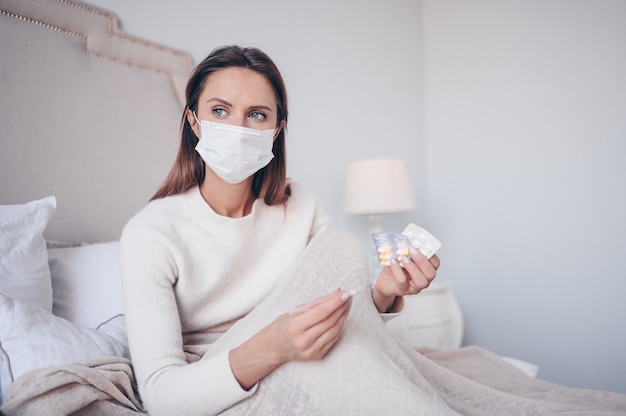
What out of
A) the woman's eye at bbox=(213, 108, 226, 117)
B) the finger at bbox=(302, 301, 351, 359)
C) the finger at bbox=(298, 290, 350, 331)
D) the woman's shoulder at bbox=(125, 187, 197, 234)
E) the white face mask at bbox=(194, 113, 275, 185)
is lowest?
the finger at bbox=(302, 301, 351, 359)

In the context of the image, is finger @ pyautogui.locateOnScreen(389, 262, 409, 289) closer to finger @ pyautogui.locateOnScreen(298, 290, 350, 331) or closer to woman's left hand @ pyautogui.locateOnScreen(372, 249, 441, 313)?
woman's left hand @ pyautogui.locateOnScreen(372, 249, 441, 313)

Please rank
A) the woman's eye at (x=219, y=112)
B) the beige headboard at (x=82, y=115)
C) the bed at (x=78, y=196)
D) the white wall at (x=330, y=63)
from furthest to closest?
the white wall at (x=330, y=63)
the beige headboard at (x=82, y=115)
the woman's eye at (x=219, y=112)
the bed at (x=78, y=196)

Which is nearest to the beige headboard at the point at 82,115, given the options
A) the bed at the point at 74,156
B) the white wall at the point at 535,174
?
the bed at the point at 74,156

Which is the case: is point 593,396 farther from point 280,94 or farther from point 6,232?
point 6,232

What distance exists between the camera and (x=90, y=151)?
1370mm

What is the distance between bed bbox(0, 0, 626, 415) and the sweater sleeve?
0.06m

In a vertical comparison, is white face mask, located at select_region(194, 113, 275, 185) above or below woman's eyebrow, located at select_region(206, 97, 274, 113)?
below

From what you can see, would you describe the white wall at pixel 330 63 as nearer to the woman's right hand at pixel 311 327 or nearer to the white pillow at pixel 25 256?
the white pillow at pixel 25 256

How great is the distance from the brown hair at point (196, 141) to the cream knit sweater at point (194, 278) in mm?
38

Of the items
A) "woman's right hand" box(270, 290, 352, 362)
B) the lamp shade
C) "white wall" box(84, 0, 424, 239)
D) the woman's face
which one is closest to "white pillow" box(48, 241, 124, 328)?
the woman's face

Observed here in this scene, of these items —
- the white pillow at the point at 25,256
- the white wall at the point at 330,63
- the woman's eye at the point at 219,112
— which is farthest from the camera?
the white wall at the point at 330,63

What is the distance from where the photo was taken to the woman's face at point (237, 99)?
3.26 ft

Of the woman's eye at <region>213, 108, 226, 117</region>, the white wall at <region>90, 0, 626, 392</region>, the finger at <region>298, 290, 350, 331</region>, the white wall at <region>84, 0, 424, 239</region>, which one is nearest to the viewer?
the finger at <region>298, 290, 350, 331</region>

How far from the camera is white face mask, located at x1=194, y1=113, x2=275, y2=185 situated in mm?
992
